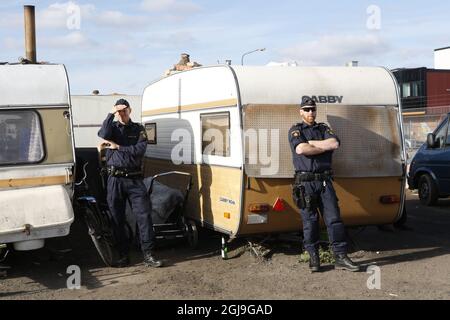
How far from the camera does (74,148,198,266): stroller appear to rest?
7168 mm

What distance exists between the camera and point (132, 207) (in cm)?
732

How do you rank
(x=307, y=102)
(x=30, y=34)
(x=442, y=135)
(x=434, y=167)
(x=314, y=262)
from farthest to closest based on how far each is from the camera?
(x=434, y=167)
(x=442, y=135)
(x=30, y=34)
(x=314, y=262)
(x=307, y=102)

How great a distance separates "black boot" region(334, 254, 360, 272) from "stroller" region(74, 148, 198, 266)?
2.02m

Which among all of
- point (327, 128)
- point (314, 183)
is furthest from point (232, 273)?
point (327, 128)

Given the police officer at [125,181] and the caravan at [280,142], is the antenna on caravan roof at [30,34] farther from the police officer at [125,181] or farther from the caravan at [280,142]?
the caravan at [280,142]

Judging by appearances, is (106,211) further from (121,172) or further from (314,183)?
(314,183)

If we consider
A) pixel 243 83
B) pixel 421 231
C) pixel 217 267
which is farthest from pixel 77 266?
pixel 421 231

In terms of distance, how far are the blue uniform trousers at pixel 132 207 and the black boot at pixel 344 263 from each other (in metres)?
2.26

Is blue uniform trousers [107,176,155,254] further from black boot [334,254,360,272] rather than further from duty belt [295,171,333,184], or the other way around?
black boot [334,254,360,272]

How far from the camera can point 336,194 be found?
23.4 ft

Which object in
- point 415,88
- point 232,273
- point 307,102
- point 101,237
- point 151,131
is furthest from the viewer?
point 415,88

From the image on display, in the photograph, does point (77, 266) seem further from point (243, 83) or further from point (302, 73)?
point (302, 73)

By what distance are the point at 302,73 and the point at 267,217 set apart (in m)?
1.85

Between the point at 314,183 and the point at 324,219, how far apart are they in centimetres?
46
